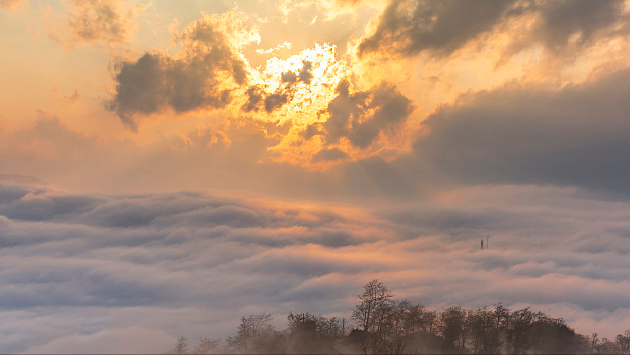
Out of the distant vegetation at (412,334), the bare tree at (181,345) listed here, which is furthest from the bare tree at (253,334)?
the bare tree at (181,345)

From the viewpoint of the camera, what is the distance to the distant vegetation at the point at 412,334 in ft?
265

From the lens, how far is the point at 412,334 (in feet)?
298

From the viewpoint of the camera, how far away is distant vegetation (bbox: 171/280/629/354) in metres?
80.6

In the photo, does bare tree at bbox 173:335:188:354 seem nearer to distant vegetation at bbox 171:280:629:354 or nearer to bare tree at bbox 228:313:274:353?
distant vegetation at bbox 171:280:629:354

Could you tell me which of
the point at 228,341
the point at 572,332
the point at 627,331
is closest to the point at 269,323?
the point at 228,341

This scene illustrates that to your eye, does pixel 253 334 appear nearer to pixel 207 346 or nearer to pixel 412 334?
pixel 207 346

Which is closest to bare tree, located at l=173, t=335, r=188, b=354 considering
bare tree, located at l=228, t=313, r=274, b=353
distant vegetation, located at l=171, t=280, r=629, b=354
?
distant vegetation, located at l=171, t=280, r=629, b=354

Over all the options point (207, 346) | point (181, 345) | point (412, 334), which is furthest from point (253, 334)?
point (412, 334)

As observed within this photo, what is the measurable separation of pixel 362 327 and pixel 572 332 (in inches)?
1558

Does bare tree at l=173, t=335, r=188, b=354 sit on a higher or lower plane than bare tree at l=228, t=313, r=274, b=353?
lower

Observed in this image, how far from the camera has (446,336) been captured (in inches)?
3482

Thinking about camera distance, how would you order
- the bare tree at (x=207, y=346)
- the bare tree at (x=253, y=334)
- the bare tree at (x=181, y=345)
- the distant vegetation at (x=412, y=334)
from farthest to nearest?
1. the bare tree at (x=181, y=345)
2. the bare tree at (x=207, y=346)
3. the bare tree at (x=253, y=334)
4. the distant vegetation at (x=412, y=334)

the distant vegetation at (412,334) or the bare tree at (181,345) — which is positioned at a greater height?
the distant vegetation at (412,334)

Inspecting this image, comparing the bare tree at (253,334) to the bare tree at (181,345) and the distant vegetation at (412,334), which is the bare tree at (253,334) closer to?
the distant vegetation at (412,334)
